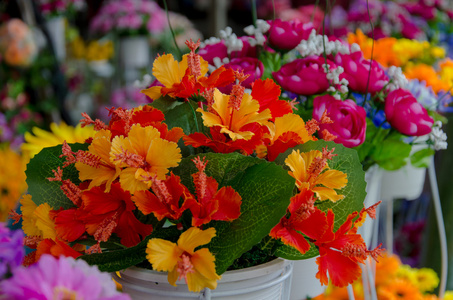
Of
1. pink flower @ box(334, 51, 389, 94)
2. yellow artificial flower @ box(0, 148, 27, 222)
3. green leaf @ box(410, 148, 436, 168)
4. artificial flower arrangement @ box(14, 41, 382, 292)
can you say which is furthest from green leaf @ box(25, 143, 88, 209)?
yellow artificial flower @ box(0, 148, 27, 222)

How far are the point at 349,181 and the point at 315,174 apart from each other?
58 mm

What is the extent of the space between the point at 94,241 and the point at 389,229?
3.09ft

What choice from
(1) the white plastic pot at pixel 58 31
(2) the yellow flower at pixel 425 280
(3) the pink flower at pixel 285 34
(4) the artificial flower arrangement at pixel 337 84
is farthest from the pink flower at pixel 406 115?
(1) the white plastic pot at pixel 58 31

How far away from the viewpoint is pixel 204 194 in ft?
1.13

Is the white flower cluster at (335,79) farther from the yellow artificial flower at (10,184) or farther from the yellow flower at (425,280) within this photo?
the yellow artificial flower at (10,184)

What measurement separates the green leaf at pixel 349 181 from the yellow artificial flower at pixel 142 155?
4.1 inches

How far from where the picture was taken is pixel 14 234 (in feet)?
1.55

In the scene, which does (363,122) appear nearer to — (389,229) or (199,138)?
(199,138)

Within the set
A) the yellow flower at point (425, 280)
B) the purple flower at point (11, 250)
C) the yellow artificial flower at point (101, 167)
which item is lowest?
the yellow flower at point (425, 280)

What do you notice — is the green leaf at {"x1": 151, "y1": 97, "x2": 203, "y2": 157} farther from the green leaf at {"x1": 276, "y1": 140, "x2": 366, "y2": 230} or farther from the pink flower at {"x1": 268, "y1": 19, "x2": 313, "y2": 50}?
the pink flower at {"x1": 268, "y1": 19, "x2": 313, "y2": 50}

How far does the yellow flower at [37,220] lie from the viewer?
1.25 feet

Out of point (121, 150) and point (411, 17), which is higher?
point (121, 150)

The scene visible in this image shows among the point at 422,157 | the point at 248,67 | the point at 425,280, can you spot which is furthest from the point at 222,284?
the point at 425,280

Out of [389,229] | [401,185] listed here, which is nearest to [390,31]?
[389,229]
